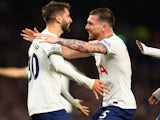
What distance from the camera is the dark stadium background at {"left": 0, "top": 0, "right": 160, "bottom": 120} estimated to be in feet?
A: 45.0

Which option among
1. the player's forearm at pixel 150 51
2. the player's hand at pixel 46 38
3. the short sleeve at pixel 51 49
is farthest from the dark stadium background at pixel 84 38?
the player's hand at pixel 46 38

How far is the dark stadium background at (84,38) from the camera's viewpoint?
13703 millimetres

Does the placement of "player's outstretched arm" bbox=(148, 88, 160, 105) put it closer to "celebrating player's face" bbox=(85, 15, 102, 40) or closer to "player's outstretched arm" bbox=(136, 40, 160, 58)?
"player's outstretched arm" bbox=(136, 40, 160, 58)

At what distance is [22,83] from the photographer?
1423cm

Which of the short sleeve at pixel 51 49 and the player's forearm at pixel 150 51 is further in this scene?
the player's forearm at pixel 150 51

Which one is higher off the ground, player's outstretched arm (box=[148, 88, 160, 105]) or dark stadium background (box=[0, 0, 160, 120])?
player's outstretched arm (box=[148, 88, 160, 105])

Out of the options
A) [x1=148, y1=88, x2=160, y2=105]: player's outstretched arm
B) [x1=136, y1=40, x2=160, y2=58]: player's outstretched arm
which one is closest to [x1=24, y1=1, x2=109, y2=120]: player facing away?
[x1=136, y1=40, x2=160, y2=58]: player's outstretched arm

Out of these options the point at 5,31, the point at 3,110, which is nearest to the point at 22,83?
the point at 3,110

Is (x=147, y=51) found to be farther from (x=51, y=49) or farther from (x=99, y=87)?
(x=51, y=49)

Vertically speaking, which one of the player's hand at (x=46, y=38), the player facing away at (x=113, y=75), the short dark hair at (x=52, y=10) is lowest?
the player facing away at (x=113, y=75)

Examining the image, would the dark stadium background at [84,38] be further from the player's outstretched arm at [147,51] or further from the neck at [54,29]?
the neck at [54,29]

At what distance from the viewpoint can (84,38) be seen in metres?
15.3

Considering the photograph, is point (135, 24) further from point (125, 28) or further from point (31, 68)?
point (31, 68)

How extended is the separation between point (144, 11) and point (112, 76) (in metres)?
9.79
